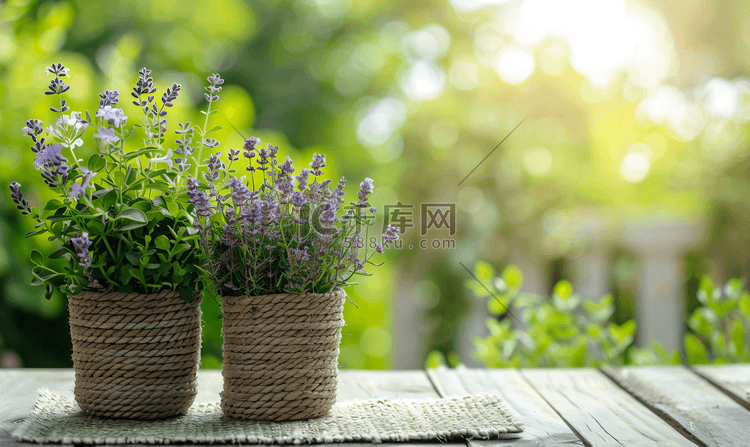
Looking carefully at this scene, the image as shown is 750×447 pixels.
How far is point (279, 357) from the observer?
78cm

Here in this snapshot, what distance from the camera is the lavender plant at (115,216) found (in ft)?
2.39

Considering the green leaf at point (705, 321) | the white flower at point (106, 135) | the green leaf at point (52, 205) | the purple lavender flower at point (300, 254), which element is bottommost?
the green leaf at point (705, 321)

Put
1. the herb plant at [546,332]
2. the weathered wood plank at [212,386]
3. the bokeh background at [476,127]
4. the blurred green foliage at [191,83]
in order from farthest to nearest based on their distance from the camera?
the bokeh background at [476,127], the blurred green foliage at [191,83], the herb plant at [546,332], the weathered wood plank at [212,386]

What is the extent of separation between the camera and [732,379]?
113 centimetres

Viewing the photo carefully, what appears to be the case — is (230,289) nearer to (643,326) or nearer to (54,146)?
(54,146)

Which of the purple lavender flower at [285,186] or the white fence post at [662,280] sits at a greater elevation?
the purple lavender flower at [285,186]

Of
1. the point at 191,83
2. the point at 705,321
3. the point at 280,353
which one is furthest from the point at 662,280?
the point at 191,83

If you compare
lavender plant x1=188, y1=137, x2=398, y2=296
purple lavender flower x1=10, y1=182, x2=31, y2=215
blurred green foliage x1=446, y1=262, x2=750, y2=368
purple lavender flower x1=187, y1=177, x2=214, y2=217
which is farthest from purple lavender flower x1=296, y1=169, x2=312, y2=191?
blurred green foliage x1=446, y1=262, x2=750, y2=368

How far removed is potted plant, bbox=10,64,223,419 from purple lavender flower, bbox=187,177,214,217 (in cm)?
4

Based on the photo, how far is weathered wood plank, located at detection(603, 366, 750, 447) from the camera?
0.83 m

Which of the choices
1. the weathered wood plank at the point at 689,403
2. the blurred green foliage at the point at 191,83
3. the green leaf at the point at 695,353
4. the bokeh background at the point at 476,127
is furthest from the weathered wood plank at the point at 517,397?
the bokeh background at the point at 476,127

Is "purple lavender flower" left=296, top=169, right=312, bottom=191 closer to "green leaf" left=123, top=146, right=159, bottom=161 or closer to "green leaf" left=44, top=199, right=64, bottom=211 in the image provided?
"green leaf" left=123, top=146, right=159, bottom=161

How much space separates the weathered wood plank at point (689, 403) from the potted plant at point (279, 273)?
0.51 metres

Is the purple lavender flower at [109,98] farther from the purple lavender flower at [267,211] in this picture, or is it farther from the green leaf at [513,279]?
the green leaf at [513,279]
